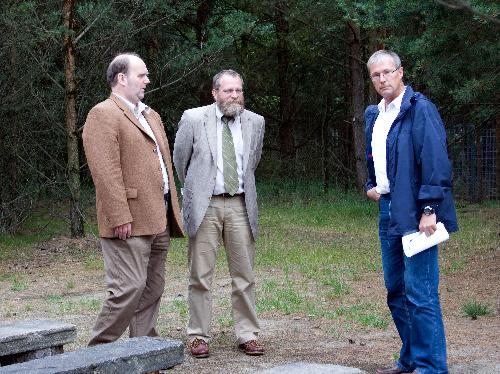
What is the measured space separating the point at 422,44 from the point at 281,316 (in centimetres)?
424

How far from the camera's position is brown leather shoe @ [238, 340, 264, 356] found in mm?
7371

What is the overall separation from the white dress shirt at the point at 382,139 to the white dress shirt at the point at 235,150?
138 cm

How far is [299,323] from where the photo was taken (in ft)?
28.9

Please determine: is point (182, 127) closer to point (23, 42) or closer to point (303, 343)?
point (303, 343)

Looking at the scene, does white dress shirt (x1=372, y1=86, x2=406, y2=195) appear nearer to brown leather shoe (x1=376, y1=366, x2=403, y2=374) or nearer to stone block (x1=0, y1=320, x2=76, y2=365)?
brown leather shoe (x1=376, y1=366, x2=403, y2=374)

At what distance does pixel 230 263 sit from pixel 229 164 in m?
0.76

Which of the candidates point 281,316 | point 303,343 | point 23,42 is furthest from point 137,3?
point 303,343

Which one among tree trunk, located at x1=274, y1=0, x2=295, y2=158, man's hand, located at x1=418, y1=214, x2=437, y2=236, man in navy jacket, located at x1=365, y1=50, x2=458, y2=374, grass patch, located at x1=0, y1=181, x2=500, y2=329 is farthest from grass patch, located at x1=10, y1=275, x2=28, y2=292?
tree trunk, located at x1=274, y1=0, x2=295, y2=158

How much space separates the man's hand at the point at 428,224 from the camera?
5.80m

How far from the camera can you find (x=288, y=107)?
100 ft

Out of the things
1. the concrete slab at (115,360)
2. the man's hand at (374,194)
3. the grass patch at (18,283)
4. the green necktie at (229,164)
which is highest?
the green necktie at (229,164)

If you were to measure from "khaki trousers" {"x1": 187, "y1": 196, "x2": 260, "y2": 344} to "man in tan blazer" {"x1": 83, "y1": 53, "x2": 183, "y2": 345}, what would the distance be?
0.74 metres

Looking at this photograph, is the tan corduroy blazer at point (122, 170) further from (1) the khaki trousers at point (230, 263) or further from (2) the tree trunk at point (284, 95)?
(2) the tree trunk at point (284, 95)

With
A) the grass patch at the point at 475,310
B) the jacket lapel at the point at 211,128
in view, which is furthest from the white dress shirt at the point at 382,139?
the grass patch at the point at 475,310
